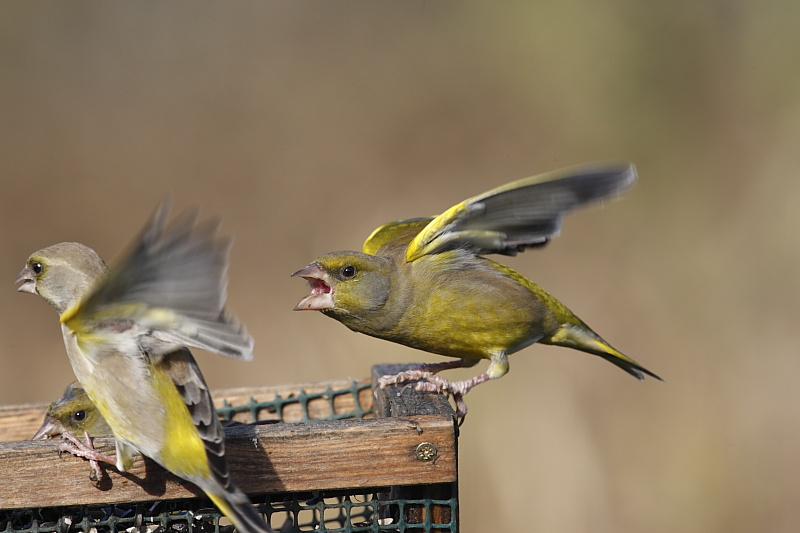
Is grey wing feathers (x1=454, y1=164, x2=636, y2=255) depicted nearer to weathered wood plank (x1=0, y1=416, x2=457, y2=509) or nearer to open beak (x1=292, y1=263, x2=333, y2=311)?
open beak (x1=292, y1=263, x2=333, y2=311)

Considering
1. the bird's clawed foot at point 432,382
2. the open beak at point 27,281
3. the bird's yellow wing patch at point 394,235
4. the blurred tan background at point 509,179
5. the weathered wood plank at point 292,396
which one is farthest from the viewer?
the blurred tan background at point 509,179

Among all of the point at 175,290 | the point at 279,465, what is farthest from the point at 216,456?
the point at 175,290

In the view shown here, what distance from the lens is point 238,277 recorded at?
7836 millimetres

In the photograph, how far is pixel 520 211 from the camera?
14.9ft

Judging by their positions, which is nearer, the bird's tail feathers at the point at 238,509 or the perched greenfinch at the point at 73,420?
the bird's tail feathers at the point at 238,509

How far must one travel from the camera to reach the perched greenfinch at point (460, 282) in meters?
4.41

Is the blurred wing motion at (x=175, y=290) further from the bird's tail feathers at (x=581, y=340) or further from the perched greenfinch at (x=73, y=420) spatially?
the bird's tail feathers at (x=581, y=340)

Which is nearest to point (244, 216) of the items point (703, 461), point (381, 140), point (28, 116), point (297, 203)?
point (297, 203)

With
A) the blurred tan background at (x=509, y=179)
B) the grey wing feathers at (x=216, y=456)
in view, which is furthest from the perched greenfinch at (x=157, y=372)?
the blurred tan background at (x=509, y=179)

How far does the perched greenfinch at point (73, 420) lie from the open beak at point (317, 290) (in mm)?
1030

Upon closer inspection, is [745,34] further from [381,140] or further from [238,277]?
[238,277]

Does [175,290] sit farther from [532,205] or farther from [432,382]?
[532,205]

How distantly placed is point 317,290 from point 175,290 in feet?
5.91

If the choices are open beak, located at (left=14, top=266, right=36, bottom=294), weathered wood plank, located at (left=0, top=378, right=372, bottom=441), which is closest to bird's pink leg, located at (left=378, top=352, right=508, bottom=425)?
weathered wood plank, located at (left=0, top=378, right=372, bottom=441)
